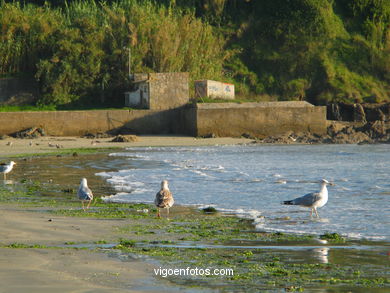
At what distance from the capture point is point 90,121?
32406mm

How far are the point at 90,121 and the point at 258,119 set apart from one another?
24.8ft

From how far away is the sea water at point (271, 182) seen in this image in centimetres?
1034

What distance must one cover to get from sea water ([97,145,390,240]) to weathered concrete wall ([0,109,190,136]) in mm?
5080

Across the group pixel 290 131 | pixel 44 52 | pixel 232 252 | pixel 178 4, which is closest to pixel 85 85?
pixel 44 52

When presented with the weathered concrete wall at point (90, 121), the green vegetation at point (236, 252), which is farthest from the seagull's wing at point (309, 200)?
the weathered concrete wall at point (90, 121)

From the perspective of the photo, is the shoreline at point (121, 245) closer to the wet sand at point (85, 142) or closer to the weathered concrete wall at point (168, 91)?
the wet sand at point (85, 142)

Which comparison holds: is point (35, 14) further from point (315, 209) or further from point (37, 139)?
point (315, 209)

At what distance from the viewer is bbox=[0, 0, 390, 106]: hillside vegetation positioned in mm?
36344

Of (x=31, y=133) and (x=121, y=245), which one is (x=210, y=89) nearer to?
(x=31, y=133)

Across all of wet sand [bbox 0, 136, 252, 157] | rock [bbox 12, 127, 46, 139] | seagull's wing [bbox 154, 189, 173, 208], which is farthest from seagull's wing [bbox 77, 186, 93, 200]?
rock [bbox 12, 127, 46, 139]

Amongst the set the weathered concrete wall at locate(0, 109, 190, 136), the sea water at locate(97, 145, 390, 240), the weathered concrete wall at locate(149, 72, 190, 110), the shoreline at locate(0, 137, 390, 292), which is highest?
the weathered concrete wall at locate(149, 72, 190, 110)

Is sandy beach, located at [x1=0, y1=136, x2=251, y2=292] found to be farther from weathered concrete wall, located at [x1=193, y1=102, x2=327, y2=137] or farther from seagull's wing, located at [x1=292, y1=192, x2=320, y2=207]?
weathered concrete wall, located at [x1=193, y1=102, x2=327, y2=137]

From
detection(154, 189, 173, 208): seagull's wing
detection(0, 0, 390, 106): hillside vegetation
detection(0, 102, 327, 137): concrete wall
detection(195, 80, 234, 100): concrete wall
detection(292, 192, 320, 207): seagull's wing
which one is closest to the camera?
detection(154, 189, 173, 208): seagull's wing

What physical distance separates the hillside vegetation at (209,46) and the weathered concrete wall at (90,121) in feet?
10.9
